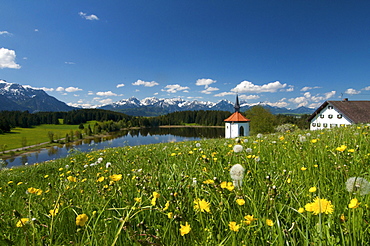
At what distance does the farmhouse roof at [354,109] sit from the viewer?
44.9 metres

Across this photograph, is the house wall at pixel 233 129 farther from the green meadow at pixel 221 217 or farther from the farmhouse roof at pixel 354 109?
the green meadow at pixel 221 217

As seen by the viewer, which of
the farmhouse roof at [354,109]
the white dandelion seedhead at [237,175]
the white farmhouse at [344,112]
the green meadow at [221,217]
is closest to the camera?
the green meadow at [221,217]

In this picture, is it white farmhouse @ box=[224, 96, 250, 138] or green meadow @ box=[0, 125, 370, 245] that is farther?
white farmhouse @ box=[224, 96, 250, 138]

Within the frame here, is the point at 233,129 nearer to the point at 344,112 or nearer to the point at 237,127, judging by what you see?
the point at 237,127

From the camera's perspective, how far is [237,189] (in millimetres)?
1700

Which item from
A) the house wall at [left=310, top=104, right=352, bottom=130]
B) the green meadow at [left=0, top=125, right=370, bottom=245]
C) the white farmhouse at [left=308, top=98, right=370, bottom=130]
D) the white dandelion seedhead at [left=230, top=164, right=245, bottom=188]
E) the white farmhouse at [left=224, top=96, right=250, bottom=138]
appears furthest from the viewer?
the white farmhouse at [left=224, top=96, right=250, bottom=138]

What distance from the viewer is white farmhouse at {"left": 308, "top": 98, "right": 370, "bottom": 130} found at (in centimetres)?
4528

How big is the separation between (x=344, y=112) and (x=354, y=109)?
395 centimetres

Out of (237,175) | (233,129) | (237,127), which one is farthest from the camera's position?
(237,127)

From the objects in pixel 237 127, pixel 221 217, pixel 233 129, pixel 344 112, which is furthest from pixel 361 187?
pixel 344 112

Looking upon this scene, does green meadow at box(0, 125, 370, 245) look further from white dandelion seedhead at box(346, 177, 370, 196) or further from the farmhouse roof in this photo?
the farmhouse roof

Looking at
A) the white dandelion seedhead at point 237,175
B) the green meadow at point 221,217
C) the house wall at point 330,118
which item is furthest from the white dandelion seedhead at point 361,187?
the house wall at point 330,118

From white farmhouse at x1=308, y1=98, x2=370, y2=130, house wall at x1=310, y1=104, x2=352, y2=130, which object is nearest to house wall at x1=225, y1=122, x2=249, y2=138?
white farmhouse at x1=308, y1=98, x2=370, y2=130

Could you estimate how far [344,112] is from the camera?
46312 mm
